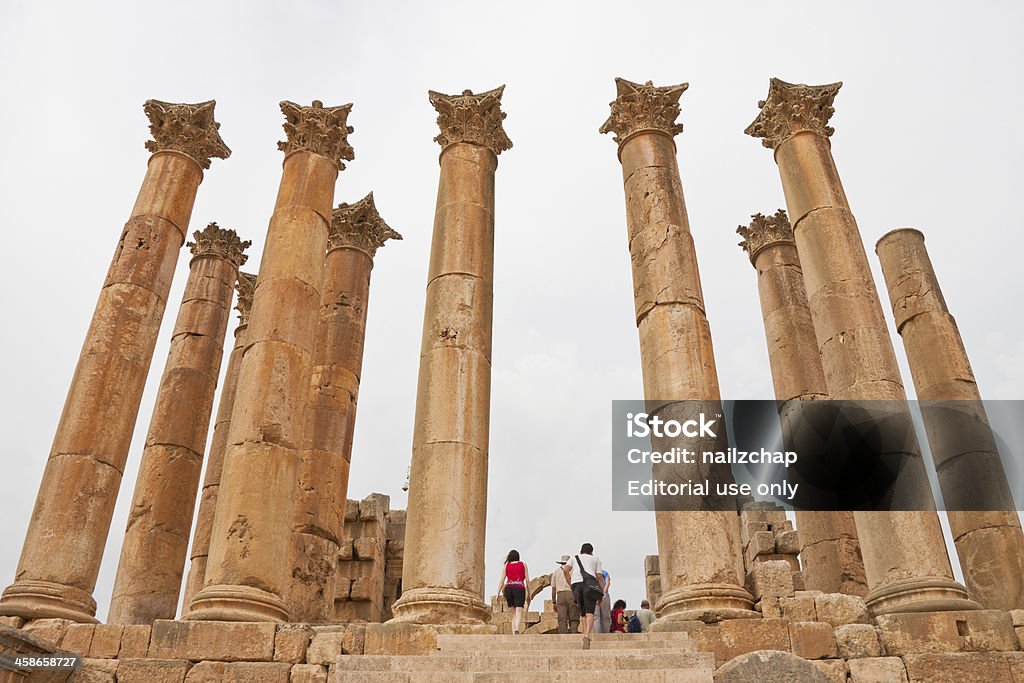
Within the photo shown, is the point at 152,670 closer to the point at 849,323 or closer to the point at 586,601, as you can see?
the point at 586,601

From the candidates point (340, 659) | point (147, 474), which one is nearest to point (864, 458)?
point (340, 659)

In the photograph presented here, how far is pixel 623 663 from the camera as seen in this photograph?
1026 centimetres

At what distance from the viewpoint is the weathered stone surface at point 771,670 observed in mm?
8055

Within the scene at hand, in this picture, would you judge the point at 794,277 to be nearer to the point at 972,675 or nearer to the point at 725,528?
the point at 725,528

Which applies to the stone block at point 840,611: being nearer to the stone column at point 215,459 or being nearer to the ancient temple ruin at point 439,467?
the ancient temple ruin at point 439,467

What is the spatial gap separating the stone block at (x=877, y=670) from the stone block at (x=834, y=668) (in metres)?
0.12

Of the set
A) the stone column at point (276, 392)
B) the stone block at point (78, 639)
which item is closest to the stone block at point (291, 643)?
the stone column at point (276, 392)

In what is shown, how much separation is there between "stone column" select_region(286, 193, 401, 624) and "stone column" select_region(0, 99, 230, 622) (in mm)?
3632

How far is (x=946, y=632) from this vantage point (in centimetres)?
1201

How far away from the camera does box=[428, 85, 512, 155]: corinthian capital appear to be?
61.8 feet

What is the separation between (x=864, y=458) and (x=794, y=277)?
8.14 m

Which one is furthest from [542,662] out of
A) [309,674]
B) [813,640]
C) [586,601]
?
[813,640]

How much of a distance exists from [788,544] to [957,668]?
9.53 metres

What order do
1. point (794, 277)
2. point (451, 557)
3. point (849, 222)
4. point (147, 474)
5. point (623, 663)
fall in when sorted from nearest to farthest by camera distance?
point (623, 663)
point (451, 557)
point (849, 222)
point (147, 474)
point (794, 277)
